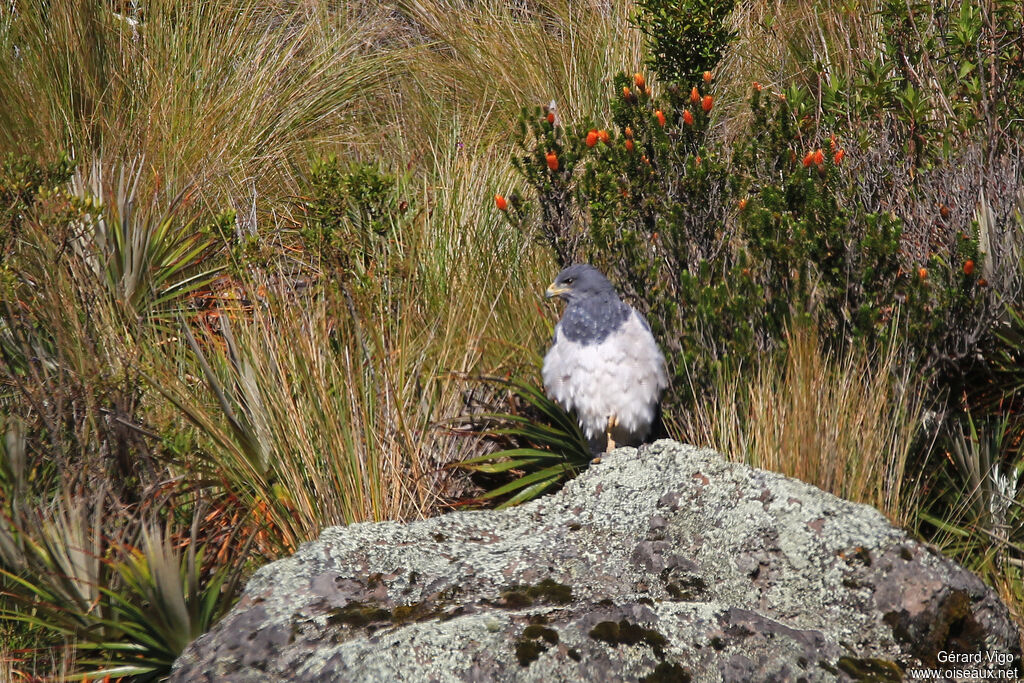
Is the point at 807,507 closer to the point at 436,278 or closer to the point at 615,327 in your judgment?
the point at 615,327

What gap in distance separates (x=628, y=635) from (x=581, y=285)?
180cm

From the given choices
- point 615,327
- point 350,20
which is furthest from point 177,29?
point 615,327

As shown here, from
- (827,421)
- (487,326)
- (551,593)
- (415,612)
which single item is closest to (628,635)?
(551,593)

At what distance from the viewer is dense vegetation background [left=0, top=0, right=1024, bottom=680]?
3.40 meters

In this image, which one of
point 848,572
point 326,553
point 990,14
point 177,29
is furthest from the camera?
point 177,29

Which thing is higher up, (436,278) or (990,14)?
(990,14)

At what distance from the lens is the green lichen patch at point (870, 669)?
2.39 metres

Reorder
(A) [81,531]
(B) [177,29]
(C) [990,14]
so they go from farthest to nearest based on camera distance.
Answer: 1. (B) [177,29]
2. (C) [990,14]
3. (A) [81,531]

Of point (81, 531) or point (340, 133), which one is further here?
point (340, 133)

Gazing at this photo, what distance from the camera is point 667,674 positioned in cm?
237

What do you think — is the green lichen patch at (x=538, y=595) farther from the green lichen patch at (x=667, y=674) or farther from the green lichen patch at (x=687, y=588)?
the green lichen patch at (x=667, y=674)

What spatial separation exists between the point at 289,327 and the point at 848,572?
6.94ft

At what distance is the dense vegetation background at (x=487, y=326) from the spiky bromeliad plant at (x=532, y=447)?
0.02 m

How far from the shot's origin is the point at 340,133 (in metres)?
7.20
